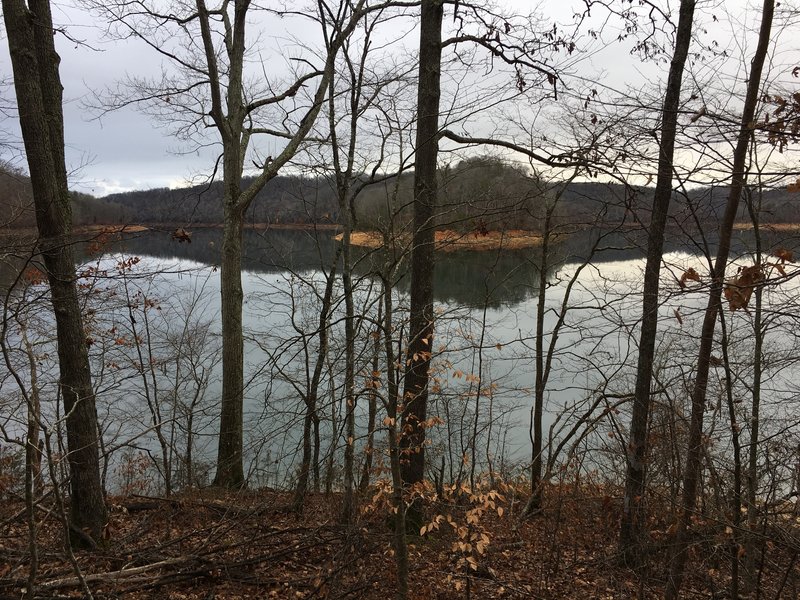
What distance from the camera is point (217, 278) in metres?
26.1

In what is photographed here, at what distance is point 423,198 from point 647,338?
10.1 feet

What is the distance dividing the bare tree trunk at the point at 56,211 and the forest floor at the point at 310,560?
0.52 meters

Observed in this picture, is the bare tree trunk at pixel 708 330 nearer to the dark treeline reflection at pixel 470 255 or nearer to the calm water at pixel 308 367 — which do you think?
the dark treeline reflection at pixel 470 255

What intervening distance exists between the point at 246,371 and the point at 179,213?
6307 millimetres

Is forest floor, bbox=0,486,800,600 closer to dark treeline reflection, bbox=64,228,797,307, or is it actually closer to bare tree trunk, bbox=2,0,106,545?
bare tree trunk, bbox=2,0,106,545

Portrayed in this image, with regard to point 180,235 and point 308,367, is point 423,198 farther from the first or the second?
point 308,367

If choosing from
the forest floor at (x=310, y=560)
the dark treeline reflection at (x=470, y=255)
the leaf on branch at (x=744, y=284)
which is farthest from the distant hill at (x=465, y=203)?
the forest floor at (x=310, y=560)

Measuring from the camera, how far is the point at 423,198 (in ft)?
18.7

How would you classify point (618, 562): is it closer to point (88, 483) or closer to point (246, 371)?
point (88, 483)

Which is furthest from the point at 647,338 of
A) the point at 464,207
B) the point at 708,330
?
the point at 464,207

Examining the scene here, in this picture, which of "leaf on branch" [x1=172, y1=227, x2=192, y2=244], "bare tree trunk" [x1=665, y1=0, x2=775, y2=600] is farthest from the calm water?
"leaf on branch" [x1=172, y1=227, x2=192, y2=244]

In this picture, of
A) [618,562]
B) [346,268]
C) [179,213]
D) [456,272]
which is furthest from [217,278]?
[618,562]

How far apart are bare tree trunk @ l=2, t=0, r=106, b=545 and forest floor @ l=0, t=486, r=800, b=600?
0.52m

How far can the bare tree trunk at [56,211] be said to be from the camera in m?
4.86
